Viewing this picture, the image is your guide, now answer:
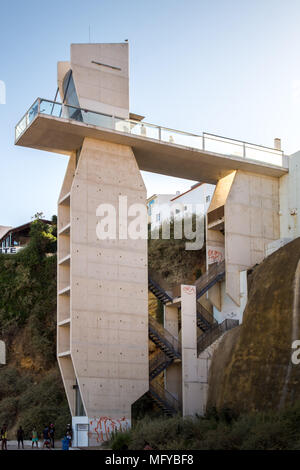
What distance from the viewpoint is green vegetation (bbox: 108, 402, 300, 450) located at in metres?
23.7

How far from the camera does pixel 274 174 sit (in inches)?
1730

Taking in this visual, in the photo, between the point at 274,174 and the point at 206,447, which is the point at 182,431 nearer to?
the point at 206,447

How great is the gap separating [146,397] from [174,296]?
596 cm

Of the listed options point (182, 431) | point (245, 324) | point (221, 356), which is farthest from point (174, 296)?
point (182, 431)

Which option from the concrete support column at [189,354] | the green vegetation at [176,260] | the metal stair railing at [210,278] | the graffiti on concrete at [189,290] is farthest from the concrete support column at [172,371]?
the green vegetation at [176,260]

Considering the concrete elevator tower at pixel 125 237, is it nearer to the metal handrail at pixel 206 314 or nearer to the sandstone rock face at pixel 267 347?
the metal handrail at pixel 206 314

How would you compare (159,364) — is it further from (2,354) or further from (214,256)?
(2,354)

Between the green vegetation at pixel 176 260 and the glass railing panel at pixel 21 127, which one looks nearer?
the glass railing panel at pixel 21 127

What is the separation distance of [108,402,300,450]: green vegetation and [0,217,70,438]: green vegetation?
15720mm

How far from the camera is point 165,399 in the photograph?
3881cm

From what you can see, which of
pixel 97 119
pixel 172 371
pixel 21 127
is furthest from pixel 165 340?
pixel 21 127

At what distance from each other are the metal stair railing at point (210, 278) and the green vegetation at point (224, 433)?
1116 cm

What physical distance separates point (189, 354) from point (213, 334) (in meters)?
2.22

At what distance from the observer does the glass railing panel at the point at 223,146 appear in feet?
133
